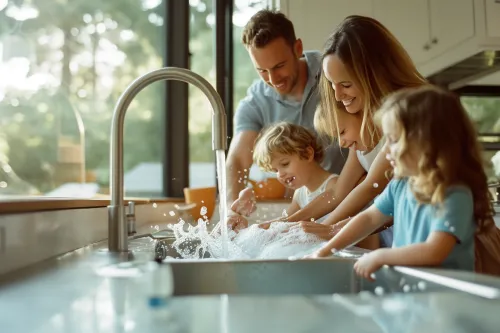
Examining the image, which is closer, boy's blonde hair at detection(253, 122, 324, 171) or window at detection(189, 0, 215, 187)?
boy's blonde hair at detection(253, 122, 324, 171)

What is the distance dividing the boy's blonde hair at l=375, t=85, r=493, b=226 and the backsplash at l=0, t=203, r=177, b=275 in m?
0.50

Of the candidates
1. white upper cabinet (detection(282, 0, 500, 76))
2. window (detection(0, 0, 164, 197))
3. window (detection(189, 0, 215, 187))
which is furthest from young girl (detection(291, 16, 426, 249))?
white upper cabinet (detection(282, 0, 500, 76))

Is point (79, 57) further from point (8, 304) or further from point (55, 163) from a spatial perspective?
point (8, 304)

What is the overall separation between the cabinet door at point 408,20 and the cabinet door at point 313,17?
20cm

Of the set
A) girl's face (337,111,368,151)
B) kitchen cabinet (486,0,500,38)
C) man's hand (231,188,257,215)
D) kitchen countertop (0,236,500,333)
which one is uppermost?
kitchen cabinet (486,0,500,38)

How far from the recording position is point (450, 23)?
2.69m

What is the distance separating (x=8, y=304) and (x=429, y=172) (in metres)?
0.43

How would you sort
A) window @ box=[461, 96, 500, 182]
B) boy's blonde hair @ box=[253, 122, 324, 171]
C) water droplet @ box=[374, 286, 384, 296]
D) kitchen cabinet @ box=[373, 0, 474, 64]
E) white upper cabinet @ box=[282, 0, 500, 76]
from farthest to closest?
kitchen cabinet @ box=[373, 0, 474, 64], white upper cabinet @ box=[282, 0, 500, 76], window @ box=[461, 96, 500, 182], boy's blonde hair @ box=[253, 122, 324, 171], water droplet @ box=[374, 286, 384, 296]

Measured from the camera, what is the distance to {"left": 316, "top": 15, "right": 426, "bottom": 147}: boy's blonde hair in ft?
3.10

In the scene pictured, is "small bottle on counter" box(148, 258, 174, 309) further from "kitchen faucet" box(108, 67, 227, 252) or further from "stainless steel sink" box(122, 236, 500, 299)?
"kitchen faucet" box(108, 67, 227, 252)

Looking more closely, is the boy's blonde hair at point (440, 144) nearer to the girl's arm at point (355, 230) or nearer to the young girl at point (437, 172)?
the young girl at point (437, 172)

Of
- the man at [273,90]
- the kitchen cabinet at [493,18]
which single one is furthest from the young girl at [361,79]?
the kitchen cabinet at [493,18]

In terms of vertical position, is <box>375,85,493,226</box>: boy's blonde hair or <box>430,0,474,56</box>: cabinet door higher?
<box>430,0,474,56</box>: cabinet door

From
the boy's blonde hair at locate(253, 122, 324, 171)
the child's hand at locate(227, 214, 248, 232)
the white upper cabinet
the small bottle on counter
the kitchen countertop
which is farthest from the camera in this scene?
the white upper cabinet
